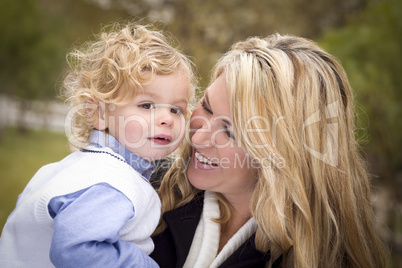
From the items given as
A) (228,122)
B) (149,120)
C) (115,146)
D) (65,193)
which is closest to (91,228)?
(65,193)

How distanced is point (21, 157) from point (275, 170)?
428 inches

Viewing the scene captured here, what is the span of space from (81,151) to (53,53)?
33.0 feet

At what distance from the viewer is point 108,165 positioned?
1735 millimetres

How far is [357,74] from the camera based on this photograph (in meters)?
4.20

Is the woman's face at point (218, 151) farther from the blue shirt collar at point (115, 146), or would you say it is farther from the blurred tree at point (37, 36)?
the blurred tree at point (37, 36)

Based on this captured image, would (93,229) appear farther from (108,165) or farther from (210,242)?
(210,242)

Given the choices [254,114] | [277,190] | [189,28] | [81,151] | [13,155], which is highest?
[189,28]

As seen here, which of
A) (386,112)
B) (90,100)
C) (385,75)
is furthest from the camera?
(386,112)

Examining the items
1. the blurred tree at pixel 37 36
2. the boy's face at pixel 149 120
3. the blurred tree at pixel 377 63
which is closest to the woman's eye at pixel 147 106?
the boy's face at pixel 149 120

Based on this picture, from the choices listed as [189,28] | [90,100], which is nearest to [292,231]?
[90,100]

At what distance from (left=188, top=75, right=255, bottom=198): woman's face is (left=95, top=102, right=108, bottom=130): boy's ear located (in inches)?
18.1

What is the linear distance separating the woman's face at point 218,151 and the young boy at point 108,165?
13cm

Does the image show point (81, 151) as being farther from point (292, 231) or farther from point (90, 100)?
point (292, 231)

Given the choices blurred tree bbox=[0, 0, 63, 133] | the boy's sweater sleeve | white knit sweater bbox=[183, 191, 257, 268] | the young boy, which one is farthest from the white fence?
the boy's sweater sleeve
